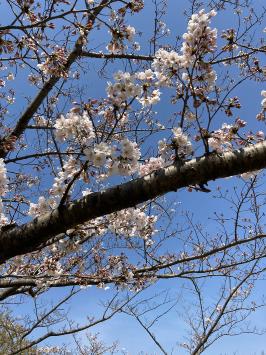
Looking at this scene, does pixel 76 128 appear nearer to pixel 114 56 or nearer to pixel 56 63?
pixel 56 63

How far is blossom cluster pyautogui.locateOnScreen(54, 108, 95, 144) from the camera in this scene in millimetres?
2709

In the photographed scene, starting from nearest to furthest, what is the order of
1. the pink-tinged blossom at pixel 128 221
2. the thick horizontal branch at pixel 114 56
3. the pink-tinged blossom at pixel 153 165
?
the pink-tinged blossom at pixel 153 165 < the pink-tinged blossom at pixel 128 221 < the thick horizontal branch at pixel 114 56

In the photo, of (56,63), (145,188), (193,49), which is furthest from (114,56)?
(145,188)

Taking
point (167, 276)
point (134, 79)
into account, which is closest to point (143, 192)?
point (134, 79)

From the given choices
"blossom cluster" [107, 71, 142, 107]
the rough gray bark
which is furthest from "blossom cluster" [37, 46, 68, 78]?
the rough gray bark

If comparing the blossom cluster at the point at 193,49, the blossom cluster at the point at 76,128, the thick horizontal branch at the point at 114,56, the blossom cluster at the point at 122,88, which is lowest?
the blossom cluster at the point at 76,128

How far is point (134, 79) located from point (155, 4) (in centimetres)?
318

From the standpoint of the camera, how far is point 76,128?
8.92 feet

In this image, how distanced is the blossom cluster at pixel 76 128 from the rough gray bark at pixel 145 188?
45 cm

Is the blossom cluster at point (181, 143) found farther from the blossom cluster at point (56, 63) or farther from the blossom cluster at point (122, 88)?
the blossom cluster at point (56, 63)

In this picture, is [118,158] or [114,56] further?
[114,56]

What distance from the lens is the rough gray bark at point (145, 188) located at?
244cm

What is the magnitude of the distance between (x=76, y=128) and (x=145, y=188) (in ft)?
2.24

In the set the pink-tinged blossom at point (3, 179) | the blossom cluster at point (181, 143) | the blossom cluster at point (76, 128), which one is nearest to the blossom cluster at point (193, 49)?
the blossom cluster at point (181, 143)
